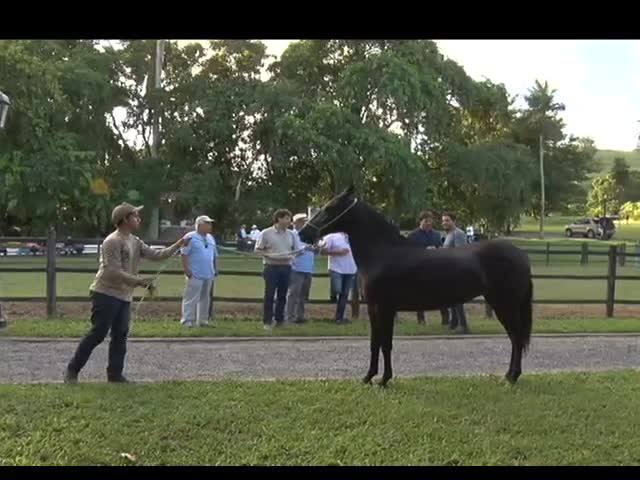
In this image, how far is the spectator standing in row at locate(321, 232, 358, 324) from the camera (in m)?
11.0

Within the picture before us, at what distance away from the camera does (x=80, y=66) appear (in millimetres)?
30062

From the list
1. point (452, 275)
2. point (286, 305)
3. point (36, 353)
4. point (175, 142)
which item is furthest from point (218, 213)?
point (452, 275)

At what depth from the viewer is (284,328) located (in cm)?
1036

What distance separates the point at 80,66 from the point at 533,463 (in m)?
29.6

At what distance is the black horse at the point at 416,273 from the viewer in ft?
22.1

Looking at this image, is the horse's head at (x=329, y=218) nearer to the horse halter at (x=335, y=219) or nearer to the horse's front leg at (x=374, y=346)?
the horse halter at (x=335, y=219)

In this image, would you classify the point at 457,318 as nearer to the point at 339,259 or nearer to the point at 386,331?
the point at 339,259

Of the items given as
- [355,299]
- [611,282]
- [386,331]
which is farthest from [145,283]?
[611,282]

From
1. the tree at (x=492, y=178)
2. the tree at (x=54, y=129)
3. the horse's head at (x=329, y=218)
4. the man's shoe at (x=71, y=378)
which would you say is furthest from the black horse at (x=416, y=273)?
the tree at (x=492, y=178)

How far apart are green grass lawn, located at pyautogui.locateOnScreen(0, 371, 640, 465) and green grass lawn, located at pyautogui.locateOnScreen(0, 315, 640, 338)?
3.33 metres

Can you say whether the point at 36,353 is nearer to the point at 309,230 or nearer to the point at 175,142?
the point at 309,230

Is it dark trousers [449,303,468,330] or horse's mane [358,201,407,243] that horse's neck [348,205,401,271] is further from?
dark trousers [449,303,468,330]

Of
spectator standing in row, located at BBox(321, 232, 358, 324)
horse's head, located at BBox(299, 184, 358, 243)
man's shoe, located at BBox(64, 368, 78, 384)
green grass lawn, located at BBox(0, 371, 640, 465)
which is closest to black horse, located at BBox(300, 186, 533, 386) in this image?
horse's head, located at BBox(299, 184, 358, 243)

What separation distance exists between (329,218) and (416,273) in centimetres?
102
